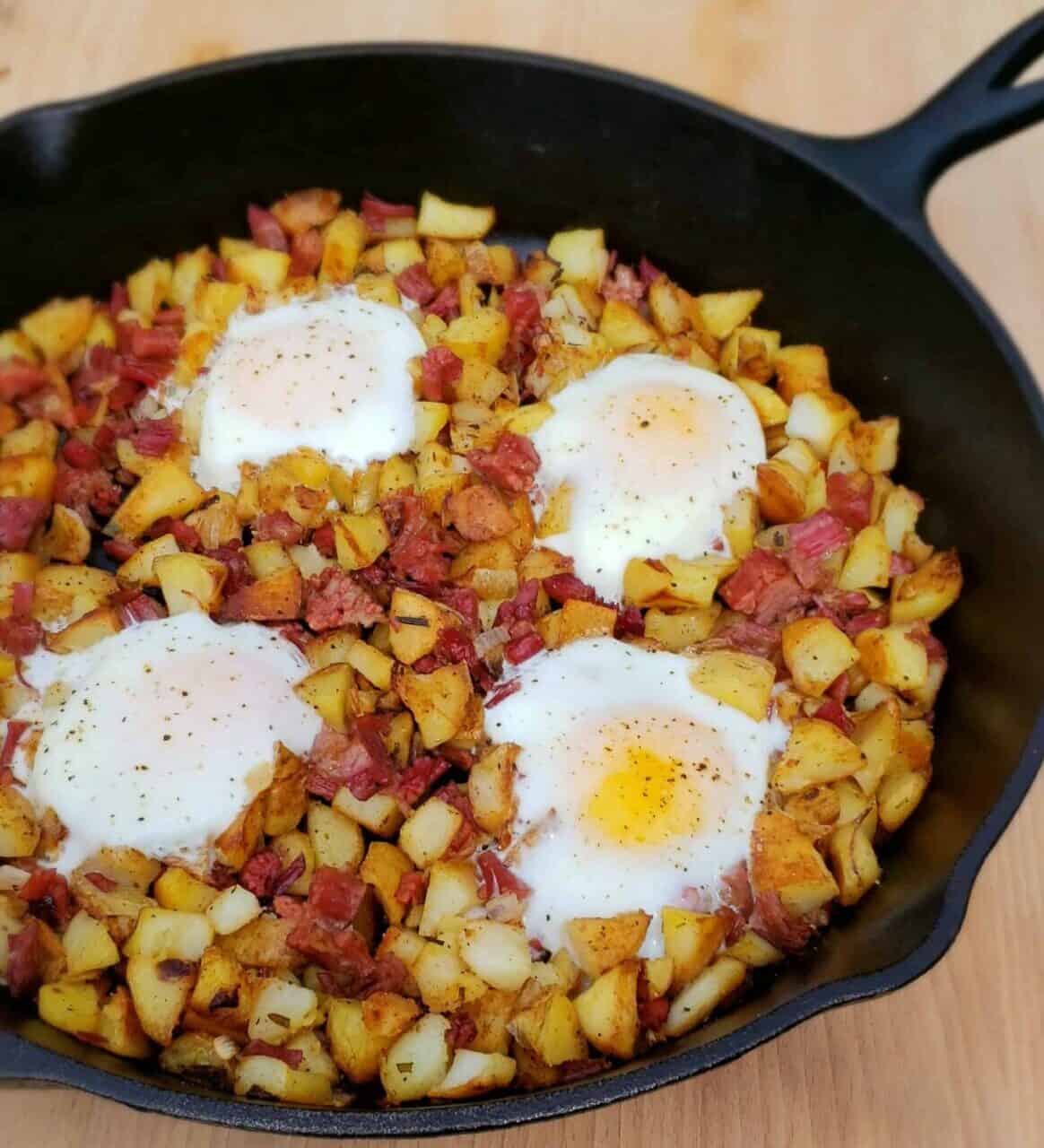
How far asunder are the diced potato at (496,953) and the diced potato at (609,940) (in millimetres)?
81

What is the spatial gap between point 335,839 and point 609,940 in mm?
426

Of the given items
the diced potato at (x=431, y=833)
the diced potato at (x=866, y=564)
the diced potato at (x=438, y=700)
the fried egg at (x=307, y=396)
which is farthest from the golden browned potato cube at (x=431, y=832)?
the diced potato at (x=866, y=564)

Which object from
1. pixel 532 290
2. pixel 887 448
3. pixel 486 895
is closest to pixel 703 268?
pixel 532 290

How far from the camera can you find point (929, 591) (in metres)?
1.82

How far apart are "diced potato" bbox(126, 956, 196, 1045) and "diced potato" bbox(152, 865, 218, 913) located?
9cm

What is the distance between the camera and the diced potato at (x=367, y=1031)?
143cm

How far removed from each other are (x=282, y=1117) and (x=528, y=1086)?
386mm

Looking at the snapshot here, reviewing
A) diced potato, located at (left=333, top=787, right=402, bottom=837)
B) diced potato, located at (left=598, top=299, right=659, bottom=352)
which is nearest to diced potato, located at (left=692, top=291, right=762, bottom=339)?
diced potato, located at (left=598, top=299, right=659, bottom=352)

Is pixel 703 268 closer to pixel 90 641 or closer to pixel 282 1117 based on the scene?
pixel 90 641

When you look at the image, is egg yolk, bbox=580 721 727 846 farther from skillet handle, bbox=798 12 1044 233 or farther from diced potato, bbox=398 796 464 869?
skillet handle, bbox=798 12 1044 233

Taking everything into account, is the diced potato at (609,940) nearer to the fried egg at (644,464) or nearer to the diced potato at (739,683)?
the diced potato at (739,683)

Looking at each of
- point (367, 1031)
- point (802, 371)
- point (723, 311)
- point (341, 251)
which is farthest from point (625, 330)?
point (367, 1031)

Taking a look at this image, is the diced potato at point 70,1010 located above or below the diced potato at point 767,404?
below

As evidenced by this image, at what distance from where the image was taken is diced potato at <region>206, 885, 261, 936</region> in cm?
153
